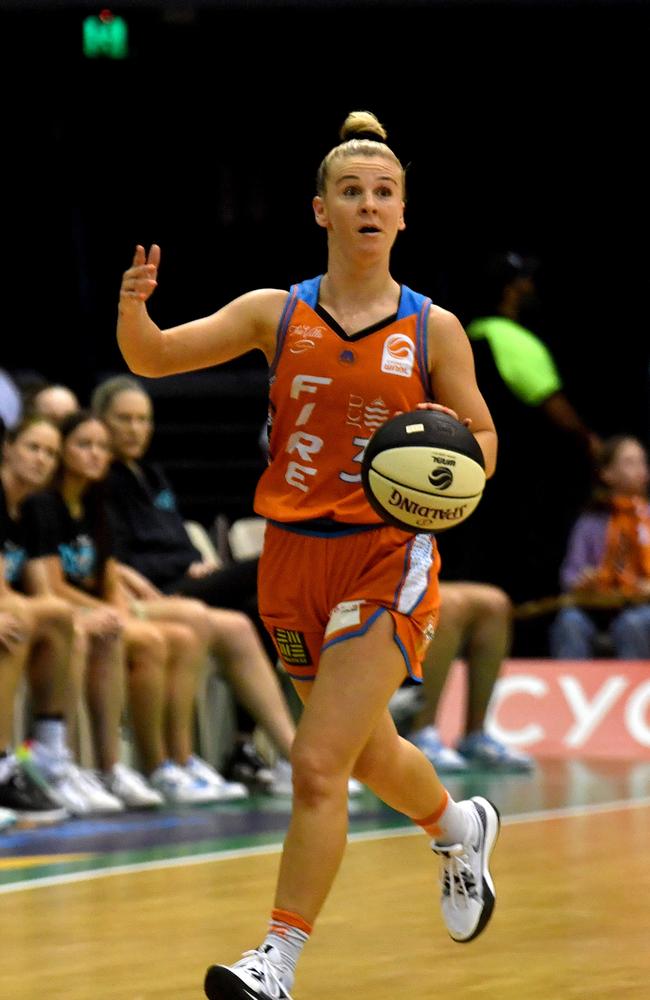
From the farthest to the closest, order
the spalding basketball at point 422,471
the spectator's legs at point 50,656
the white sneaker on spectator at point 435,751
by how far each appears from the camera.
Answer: the white sneaker on spectator at point 435,751
the spectator's legs at point 50,656
the spalding basketball at point 422,471

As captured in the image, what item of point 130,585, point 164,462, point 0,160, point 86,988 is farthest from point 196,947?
point 0,160

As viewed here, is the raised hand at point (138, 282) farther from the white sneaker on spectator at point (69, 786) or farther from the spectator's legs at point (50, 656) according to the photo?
the white sneaker on spectator at point (69, 786)

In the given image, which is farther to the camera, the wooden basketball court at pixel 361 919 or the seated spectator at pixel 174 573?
the seated spectator at pixel 174 573

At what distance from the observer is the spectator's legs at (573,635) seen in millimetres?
10352

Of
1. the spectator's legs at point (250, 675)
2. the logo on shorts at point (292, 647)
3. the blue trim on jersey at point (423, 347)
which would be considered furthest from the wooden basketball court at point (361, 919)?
the blue trim on jersey at point (423, 347)

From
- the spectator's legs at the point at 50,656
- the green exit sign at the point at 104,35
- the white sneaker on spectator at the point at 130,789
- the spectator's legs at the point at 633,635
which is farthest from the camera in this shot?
the green exit sign at the point at 104,35

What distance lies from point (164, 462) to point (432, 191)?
2.69 meters

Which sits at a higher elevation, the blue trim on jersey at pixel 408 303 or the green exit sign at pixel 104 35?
Answer: the green exit sign at pixel 104 35

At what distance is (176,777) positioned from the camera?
7.62 m

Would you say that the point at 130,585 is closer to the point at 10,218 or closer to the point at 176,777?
the point at 176,777

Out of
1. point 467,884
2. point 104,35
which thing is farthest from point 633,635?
point 467,884

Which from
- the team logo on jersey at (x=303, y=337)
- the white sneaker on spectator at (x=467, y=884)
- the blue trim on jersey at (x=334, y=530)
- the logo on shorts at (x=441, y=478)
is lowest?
the white sneaker on spectator at (x=467, y=884)

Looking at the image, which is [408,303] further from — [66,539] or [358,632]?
[66,539]

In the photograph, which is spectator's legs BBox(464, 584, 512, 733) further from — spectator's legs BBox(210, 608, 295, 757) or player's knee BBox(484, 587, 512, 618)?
spectator's legs BBox(210, 608, 295, 757)
